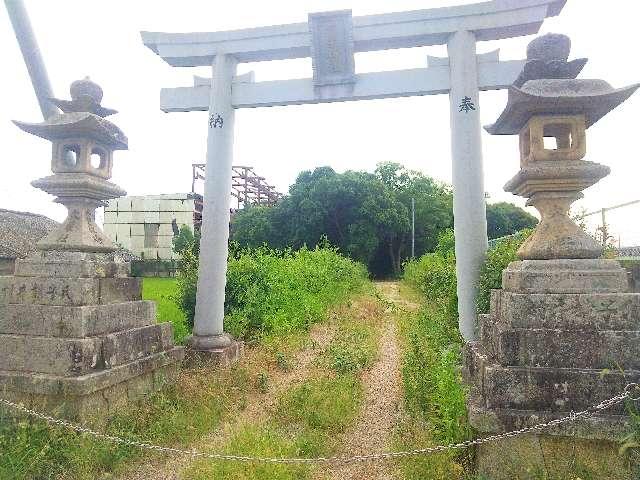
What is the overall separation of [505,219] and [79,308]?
106 feet

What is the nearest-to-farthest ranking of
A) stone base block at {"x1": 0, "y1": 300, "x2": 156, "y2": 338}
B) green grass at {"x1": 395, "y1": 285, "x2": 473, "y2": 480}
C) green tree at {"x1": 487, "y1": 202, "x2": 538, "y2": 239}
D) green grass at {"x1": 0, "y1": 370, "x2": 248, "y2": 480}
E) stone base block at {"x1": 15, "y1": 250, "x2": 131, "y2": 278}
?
1. green grass at {"x1": 395, "y1": 285, "x2": 473, "y2": 480}
2. green grass at {"x1": 0, "y1": 370, "x2": 248, "y2": 480}
3. stone base block at {"x1": 0, "y1": 300, "x2": 156, "y2": 338}
4. stone base block at {"x1": 15, "y1": 250, "x2": 131, "y2": 278}
5. green tree at {"x1": 487, "y1": 202, "x2": 538, "y2": 239}

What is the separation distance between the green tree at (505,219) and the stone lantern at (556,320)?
91.7 ft

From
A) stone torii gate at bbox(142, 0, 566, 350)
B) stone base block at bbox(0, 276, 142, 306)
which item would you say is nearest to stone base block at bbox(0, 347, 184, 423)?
stone base block at bbox(0, 276, 142, 306)

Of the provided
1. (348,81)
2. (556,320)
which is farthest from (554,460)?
(348,81)

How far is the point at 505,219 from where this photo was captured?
103ft

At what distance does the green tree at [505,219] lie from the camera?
103 ft

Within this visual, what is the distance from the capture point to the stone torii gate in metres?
5.31

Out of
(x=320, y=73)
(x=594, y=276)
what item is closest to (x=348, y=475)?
(x=594, y=276)

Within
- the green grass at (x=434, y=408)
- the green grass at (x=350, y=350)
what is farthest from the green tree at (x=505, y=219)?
the green grass at (x=434, y=408)

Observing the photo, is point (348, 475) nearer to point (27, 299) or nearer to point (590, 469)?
point (590, 469)

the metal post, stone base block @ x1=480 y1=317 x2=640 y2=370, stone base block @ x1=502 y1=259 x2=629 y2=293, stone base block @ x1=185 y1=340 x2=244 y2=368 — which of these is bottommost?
stone base block @ x1=185 y1=340 x2=244 y2=368

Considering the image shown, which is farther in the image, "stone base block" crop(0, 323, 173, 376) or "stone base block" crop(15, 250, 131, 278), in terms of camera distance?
"stone base block" crop(15, 250, 131, 278)

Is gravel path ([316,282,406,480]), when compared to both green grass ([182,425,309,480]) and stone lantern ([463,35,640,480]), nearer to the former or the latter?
green grass ([182,425,309,480])

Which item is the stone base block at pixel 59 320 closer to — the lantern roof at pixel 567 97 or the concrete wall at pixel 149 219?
the lantern roof at pixel 567 97
